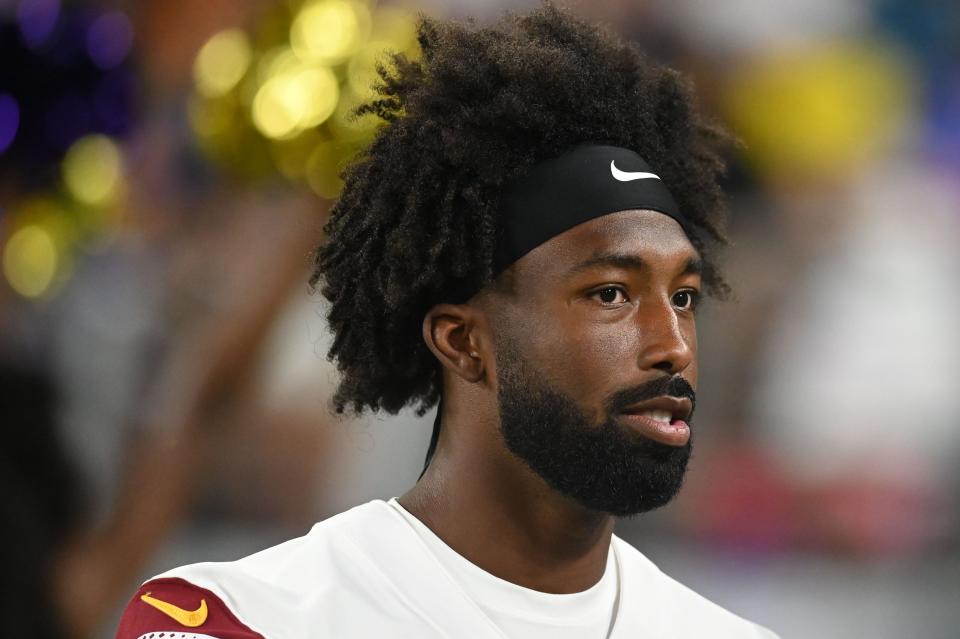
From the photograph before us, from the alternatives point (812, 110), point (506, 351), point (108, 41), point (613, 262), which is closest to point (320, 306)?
point (108, 41)

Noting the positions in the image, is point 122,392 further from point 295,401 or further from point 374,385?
Result: point 374,385

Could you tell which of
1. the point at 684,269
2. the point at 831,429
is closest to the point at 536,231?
the point at 684,269

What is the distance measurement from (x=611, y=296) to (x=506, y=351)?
23cm

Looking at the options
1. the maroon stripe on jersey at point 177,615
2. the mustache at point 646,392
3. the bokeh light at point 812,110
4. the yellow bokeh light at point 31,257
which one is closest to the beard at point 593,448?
the mustache at point 646,392

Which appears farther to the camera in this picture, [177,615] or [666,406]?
[666,406]

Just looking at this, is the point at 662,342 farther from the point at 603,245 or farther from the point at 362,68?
the point at 362,68

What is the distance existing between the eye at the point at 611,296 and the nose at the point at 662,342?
0.16 feet

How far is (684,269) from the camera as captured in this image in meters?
2.90

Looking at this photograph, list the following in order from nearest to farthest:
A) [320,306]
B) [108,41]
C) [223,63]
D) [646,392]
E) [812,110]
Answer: [646,392] < [223,63] < [108,41] < [320,306] < [812,110]

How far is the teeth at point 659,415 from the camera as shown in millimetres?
2779

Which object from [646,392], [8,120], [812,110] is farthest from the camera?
[812,110]

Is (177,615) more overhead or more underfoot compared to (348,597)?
more underfoot

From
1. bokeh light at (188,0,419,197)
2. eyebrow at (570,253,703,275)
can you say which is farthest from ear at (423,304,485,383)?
bokeh light at (188,0,419,197)

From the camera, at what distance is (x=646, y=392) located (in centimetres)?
276
